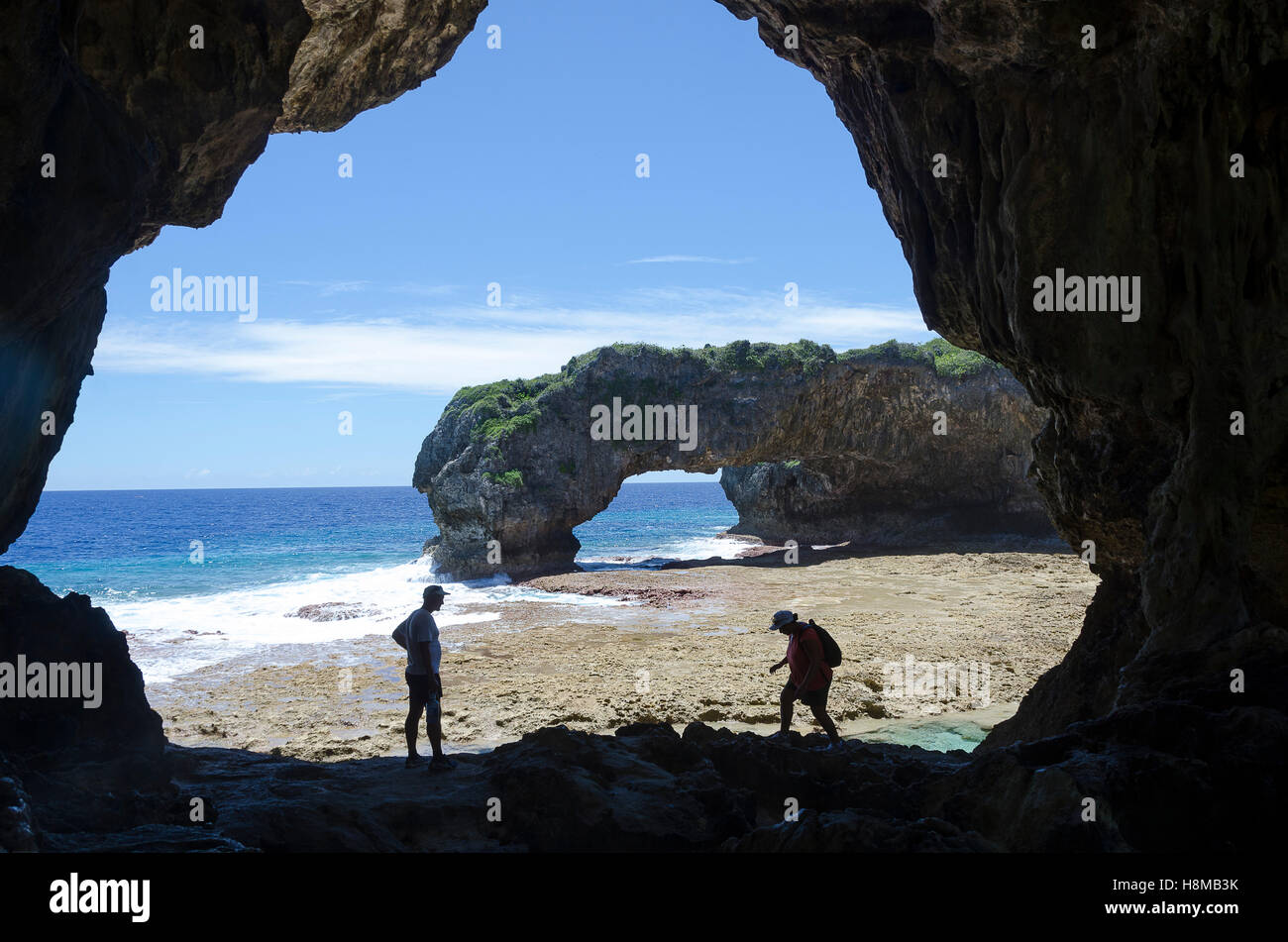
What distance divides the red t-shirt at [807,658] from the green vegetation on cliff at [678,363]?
25503 millimetres

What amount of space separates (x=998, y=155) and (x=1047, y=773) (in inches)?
246

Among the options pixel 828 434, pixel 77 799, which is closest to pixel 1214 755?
pixel 77 799

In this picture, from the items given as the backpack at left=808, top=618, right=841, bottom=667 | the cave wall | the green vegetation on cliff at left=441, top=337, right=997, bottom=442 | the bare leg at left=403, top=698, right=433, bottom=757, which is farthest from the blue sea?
the cave wall

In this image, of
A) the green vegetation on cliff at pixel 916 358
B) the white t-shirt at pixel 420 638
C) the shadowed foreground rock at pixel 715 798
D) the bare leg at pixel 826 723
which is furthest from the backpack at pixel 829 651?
the green vegetation on cliff at pixel 916 358

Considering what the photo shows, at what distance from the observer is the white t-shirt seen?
8.91 m

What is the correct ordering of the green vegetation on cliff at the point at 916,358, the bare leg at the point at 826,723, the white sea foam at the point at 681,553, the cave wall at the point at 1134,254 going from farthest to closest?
the white sea foam at the point at 681,553 < the green vegetation on cliff at the point at 916,358 < the bare leg at the point at 826,723 < the cave wall at the point at 1134,254

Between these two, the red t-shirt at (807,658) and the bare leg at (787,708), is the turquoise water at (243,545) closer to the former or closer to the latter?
the bare leg at (787,708)

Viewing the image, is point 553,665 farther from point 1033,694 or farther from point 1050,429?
point 1050,429

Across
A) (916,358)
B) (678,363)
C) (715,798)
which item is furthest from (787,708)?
(916,358)

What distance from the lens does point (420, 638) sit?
8.91 meters

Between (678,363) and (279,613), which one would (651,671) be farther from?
(678,363)

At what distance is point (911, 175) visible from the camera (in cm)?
1027

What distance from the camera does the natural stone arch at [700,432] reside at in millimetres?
33625

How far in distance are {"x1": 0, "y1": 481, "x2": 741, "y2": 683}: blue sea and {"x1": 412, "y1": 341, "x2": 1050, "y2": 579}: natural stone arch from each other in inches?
123
